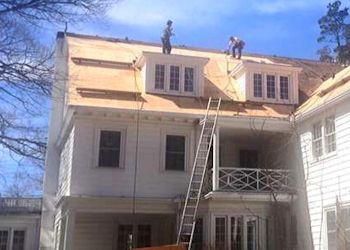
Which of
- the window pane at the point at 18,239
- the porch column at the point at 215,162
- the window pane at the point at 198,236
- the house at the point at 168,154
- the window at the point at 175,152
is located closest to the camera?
the porch column at the point at 215,162

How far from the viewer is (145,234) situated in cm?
2205

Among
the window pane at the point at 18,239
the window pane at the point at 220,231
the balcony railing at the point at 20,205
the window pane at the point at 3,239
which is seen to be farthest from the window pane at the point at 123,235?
the window pane at the point at 18,239

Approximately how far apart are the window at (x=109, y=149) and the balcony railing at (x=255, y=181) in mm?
3400

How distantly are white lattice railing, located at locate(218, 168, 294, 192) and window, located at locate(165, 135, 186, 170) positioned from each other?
1559 millimetres

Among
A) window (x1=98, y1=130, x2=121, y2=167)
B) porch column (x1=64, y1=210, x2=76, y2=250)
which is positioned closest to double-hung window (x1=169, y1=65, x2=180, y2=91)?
window (x1=98, y1=130, x2=121, y2=167)

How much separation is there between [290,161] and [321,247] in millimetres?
3741

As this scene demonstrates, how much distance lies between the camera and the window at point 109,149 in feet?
65.3

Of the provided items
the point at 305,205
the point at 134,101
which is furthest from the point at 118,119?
the point at 305,205

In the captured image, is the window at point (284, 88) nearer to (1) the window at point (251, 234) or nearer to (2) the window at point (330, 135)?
(2) the window at point (330, 135)

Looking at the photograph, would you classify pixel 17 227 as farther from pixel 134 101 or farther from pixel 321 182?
pixel 321 182

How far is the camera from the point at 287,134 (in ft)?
68.8

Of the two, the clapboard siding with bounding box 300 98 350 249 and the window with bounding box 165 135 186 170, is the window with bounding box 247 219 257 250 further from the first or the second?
the window with bounding box 165 135 186 170

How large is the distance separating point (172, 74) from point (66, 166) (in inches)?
224

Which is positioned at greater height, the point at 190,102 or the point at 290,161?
the point at 190,102
